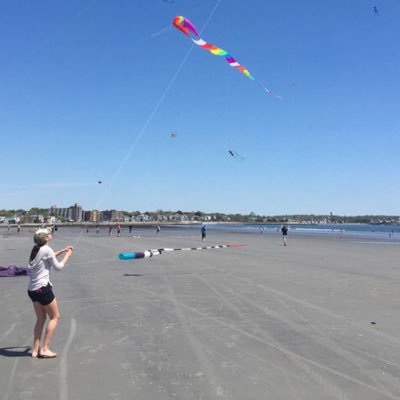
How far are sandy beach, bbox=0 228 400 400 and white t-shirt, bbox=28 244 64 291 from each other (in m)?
0.96

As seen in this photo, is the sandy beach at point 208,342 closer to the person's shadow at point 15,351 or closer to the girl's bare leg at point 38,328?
the person's shadow at point 15,351

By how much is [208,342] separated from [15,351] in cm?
267

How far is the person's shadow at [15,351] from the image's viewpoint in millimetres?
5363

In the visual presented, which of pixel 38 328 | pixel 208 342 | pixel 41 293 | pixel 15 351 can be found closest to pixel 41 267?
pixel 41 293

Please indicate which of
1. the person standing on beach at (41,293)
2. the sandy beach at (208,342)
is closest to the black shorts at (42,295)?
the person standing on beach at (41,293)

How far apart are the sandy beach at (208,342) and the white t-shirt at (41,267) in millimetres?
962

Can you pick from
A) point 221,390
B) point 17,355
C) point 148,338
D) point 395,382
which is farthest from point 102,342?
point 395,382

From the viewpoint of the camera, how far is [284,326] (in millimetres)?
6867

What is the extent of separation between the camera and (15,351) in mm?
5527

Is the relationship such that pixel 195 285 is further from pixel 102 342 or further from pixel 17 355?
pixel 17 355

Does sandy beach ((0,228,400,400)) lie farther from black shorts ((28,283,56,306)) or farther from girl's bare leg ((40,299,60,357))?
black shorts ((28,283,56,306))

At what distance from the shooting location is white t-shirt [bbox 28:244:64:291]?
5289 millimetres

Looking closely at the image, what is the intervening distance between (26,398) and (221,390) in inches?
77.8

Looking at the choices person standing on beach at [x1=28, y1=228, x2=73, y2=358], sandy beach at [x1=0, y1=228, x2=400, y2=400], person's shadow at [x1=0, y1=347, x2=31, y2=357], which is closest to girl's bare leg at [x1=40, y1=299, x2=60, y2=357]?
person standing on beach at [x1=28, y1=228, x2=73, y2=358]
